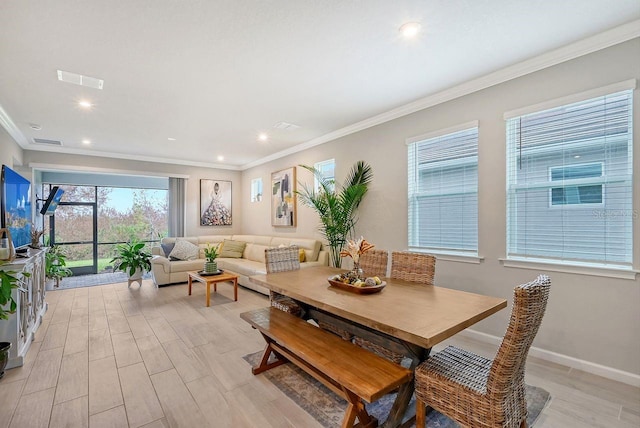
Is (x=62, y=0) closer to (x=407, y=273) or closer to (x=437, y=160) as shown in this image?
(x=407, y=273)

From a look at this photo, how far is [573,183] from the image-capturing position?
2.59 meters

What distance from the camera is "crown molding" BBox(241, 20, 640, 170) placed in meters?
2.29

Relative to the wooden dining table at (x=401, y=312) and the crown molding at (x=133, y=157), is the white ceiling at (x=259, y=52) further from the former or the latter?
the wooden dining table at (x=401, y=312)

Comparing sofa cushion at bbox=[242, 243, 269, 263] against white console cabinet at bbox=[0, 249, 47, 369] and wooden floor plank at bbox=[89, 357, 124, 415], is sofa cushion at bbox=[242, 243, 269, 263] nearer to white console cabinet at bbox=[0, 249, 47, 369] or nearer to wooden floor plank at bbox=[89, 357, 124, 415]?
white console cabinet at bbox=[0, 249, 47, 369]

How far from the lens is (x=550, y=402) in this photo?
6.86ft

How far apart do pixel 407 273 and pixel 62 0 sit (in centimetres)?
322

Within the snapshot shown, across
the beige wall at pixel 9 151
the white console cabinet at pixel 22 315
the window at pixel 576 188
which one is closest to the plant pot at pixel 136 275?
the white console cabinet at pixel 22 315

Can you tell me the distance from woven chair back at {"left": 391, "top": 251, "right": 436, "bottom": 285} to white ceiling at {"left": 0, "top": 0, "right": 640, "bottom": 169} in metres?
1.78

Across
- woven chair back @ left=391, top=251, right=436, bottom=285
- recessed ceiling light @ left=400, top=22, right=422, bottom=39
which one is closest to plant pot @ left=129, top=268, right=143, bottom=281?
woven chair back @ left=391, top=251, right=436, bottom=285

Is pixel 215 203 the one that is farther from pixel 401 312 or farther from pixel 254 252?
pixel 401 312

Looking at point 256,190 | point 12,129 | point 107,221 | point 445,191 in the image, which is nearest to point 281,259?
point 445,191

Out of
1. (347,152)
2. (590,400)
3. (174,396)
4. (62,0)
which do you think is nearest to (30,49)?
(62,0)

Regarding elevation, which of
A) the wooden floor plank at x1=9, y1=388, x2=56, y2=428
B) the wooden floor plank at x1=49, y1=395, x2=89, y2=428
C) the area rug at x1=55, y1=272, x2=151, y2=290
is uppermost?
the area rug at x1=55, y1=272, x2=151, y2=290

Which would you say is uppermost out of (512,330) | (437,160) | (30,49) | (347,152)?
(30,49)
